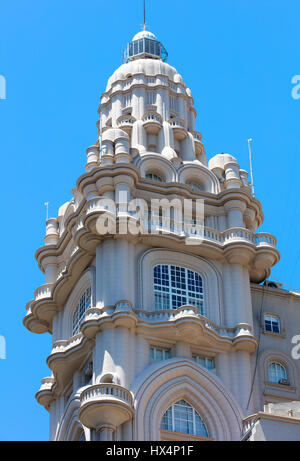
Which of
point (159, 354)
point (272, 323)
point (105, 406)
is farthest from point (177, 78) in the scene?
point (105, 406)

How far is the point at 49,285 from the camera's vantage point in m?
74.7

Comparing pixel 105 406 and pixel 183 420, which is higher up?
pixel 183 420

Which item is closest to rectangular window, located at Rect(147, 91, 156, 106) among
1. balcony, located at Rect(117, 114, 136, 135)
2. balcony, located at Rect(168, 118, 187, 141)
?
balcony, located at Rect(117, 114, 136, 135)

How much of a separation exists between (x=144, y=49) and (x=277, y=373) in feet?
115

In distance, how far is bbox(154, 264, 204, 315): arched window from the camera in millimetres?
68625

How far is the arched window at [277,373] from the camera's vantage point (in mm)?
68875

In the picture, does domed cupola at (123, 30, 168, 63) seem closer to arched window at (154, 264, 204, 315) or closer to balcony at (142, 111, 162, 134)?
balcony at (142, 111, 162, 134)

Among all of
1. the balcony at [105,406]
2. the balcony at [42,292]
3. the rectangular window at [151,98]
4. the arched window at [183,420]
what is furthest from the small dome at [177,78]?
the balcony at [105,406]

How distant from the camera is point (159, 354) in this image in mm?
66375

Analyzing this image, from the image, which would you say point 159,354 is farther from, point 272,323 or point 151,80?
point 151,80
